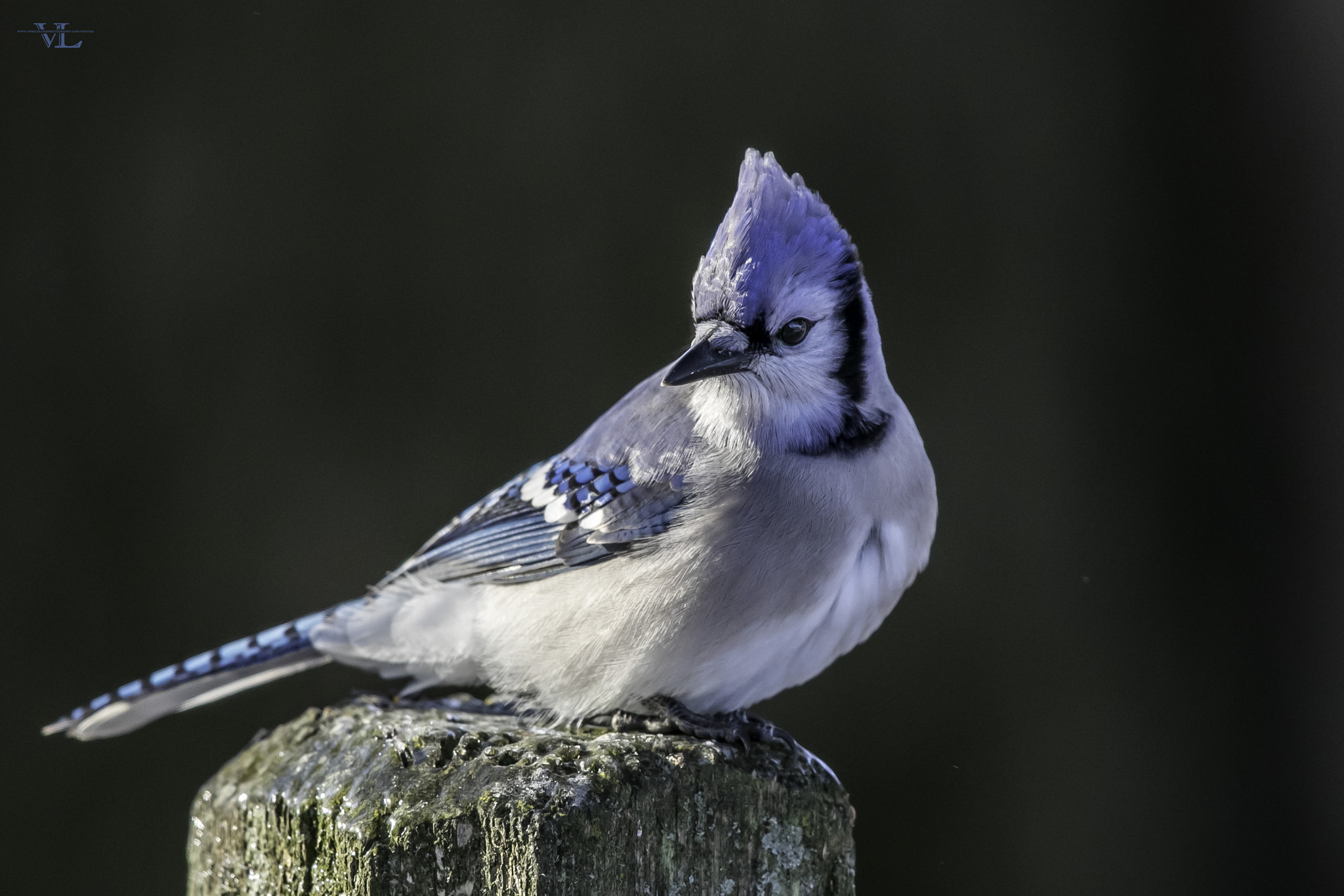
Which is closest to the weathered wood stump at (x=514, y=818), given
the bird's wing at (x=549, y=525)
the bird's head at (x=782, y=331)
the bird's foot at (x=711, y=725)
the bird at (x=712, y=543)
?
the bird's foot at (x=711, y=725)

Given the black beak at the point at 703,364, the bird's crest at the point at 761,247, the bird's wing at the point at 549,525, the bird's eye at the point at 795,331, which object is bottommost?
the bird's wing at the point at 549,525

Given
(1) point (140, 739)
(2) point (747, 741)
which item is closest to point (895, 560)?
(2) point (747, 741)

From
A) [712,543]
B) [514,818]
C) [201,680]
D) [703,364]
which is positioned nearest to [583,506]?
[712,543]

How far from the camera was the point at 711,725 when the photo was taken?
6.61 feet

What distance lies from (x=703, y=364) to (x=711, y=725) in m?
0.59

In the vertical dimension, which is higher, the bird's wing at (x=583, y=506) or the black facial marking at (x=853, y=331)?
the black facial marking at (x=853, y=331)

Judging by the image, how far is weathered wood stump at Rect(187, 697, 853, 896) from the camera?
141cm

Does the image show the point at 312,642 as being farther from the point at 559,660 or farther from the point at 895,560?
the point at 895,560

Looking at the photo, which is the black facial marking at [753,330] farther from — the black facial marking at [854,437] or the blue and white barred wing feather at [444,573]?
the blue and white barred wing feather at [444,573]

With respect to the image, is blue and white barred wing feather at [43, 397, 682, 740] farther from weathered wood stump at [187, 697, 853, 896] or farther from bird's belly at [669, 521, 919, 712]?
weathered wood stump at [187, 697, 853, 896]

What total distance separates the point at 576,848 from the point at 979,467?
8.80 feet

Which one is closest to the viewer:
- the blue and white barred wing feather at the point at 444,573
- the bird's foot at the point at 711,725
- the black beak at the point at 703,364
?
the bird's foot at the point at 711,725

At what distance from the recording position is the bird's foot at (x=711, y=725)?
184cm

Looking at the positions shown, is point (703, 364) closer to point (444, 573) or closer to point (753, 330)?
point (753, 330)
